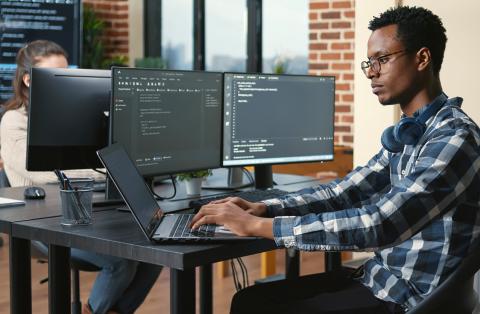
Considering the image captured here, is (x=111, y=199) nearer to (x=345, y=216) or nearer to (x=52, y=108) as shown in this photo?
(x=52, y=108)

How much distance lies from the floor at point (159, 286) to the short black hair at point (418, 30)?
6.63 ft

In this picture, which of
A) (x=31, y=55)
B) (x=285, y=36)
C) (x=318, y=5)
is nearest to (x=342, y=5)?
(x=318, y=5)

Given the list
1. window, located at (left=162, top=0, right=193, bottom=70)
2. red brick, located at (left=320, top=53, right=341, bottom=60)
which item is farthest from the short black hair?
window, located at (left=162, top=0, right=193, bottom=70)

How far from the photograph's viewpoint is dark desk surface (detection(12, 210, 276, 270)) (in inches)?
67.6

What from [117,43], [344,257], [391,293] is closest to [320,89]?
[391,293]

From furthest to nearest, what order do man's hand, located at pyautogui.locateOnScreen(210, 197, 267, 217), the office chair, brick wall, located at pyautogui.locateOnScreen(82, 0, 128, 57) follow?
brick wall, located at pyautogui.locateOnScreen(82, 0, 128, 57) → the office chair → man's hand, located at pyautogui.locateOnScreen(210, 197, 267, 217)

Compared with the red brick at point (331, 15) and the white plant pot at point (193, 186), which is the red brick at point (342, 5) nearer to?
the red brick at point (331, 15)

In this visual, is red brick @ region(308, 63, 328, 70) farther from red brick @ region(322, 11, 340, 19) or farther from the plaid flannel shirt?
the plaid flannel shirt

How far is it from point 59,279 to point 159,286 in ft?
6.14

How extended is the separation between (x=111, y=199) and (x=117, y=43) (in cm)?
409

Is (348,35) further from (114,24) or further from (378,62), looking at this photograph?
(378,62)

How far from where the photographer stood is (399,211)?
1.60 meters

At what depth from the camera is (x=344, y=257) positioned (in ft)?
15.0

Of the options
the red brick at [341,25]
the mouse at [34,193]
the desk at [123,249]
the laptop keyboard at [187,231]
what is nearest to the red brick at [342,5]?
the red brick at [341,25]
